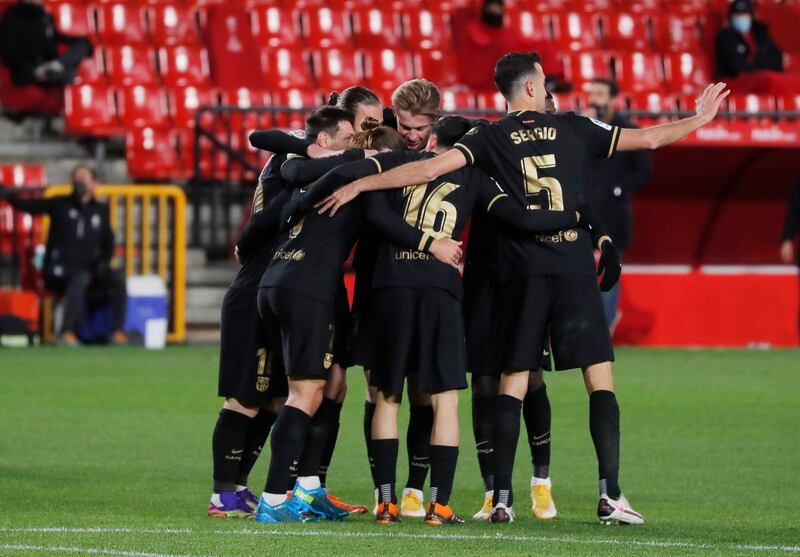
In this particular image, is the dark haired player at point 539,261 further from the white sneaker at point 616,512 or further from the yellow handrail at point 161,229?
the yellow handrail at point 161,229

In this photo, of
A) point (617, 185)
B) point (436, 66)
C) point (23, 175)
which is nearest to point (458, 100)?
point (436, 66)

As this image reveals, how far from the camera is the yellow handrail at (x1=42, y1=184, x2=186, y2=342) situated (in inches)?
683

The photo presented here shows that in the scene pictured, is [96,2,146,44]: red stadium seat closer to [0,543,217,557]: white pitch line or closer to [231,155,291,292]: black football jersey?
[231,155,291,292]: black football jersey

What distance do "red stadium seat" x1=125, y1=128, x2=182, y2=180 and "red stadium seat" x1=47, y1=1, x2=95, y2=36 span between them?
2209 mm

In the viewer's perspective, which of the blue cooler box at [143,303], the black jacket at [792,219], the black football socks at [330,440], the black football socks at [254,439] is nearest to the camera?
the black football socks at [330,440]

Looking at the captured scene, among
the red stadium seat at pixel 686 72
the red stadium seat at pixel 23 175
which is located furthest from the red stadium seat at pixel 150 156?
the red stadium seat at pixel 686 72

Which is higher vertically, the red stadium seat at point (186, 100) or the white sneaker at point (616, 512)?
the red stadium seat at point (186, 100)

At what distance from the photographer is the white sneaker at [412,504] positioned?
7.01 m

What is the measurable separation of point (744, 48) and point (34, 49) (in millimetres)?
8854

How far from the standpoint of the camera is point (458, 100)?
65.1ft

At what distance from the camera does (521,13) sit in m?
22.5

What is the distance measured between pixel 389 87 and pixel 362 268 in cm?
1373

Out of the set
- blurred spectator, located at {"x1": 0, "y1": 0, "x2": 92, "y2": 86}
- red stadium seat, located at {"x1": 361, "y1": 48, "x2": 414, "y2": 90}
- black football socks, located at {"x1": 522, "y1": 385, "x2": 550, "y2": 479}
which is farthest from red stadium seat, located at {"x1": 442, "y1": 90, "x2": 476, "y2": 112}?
black football socks, located at {"x1": 522, "y1": 385, "x2": 550, "y2": 479}

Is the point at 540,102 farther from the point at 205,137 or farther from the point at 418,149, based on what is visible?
the point at 205,137
